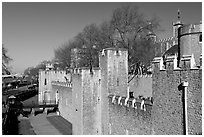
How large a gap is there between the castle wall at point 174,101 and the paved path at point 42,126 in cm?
1165

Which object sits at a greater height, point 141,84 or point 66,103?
point 141,84

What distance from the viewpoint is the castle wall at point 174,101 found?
8008mm

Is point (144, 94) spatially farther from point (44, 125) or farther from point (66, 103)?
point (44, 125)

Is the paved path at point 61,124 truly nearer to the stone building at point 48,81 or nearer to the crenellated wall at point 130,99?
the crenellated wall at point 130,99

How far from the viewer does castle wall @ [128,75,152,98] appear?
2275 cm

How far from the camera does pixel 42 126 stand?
22.2 m

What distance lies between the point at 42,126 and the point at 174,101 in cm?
1580

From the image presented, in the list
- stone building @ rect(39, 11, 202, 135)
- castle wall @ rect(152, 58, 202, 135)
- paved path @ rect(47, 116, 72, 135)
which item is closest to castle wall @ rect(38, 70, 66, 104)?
paved path @ rect(47, 116, 72, 135)

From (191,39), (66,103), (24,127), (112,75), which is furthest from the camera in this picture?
(66,103)

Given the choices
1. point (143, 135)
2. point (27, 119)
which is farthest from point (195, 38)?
A: point (27, 119)

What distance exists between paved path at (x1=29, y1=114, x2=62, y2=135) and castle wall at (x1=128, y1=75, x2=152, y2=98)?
303 inches

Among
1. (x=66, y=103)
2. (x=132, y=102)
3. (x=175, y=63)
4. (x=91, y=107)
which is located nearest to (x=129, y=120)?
(x=132, y=102)

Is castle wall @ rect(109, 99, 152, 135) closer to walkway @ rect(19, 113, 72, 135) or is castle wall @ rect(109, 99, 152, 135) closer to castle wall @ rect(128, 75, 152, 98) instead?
walkway @ rect(19, 113, 72, 135)

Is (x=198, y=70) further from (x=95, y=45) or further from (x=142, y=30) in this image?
(x=95, y=45)
